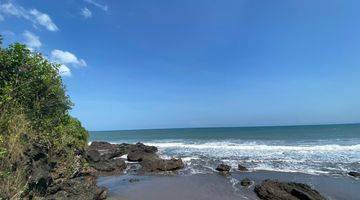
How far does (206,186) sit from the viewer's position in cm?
1708

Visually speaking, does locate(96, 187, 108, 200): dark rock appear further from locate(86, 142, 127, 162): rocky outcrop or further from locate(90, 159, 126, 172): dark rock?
locate(86, 142, 127, 162): rocky outcrop

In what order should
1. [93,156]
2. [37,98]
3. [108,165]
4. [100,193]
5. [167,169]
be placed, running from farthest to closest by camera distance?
[93,156] < [108,165] < [167,169] < [100,193] < [37,98]

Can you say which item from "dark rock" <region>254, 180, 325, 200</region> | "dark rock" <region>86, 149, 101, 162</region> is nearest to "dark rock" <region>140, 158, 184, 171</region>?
"dark rock" <region>86, 149, 101, 162</region>

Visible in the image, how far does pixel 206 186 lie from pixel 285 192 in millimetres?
4389

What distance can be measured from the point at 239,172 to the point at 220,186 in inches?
173

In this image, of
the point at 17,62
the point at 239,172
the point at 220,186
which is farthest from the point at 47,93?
the point at 239,172

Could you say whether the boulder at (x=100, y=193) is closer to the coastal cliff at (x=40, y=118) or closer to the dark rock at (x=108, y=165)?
the coastal cliff at (x=40, y=118)

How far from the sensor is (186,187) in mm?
16844

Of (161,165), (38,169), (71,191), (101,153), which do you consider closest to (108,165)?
(161,165)

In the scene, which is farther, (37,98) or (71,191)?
(71,191)

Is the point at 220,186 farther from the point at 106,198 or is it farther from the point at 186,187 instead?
the point at 106,198

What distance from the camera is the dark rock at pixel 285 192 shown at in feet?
45.0

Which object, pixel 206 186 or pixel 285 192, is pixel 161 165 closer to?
pixel 206 186

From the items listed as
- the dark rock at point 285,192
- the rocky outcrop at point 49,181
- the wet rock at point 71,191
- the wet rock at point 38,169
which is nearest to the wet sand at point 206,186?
the dark rock at point 285,192
